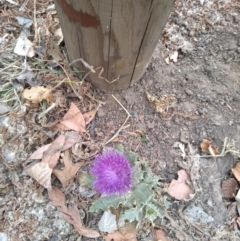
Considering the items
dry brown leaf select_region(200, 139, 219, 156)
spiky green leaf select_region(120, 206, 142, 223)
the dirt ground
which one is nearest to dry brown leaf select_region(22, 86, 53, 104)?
the dirt ground

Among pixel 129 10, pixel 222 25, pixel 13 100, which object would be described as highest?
pixel 129 10

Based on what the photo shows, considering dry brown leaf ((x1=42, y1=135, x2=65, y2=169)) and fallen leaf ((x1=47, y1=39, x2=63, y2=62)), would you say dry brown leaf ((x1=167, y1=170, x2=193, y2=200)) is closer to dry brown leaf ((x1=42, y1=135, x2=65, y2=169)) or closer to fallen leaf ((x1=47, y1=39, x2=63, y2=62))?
dry brown leaf ((x1=42, y1=135, x2=65, y2=169))

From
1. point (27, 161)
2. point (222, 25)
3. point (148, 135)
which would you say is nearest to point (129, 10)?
point (148, 135)

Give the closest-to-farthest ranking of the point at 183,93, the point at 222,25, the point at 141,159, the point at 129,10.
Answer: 1. the point at 129,10
2. the point at 141,159
3. the point at 183,93
4. the point at 222,25

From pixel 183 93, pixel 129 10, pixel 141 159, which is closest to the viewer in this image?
pixel 129 10

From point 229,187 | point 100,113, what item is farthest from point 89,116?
point 229,187

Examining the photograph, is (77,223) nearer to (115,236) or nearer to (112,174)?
(115,236)

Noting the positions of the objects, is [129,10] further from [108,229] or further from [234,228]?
[234,228]
